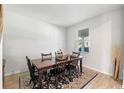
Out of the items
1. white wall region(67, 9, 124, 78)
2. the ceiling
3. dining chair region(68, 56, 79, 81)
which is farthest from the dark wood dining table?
the ceiling

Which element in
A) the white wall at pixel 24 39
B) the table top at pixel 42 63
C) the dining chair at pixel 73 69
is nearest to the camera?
the white wall at pixel 24 39

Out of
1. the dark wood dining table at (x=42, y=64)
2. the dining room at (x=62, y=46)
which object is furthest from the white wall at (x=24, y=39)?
the dark wood dining table at (x=42, y=64)

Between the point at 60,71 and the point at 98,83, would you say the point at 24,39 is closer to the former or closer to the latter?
the point at 60,71

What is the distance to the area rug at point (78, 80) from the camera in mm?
1583

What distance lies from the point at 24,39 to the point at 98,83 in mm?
1548

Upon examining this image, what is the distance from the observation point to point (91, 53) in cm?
173

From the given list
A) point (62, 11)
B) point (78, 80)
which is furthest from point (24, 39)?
point (78, 80)

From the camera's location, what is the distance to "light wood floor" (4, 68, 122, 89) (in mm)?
1562

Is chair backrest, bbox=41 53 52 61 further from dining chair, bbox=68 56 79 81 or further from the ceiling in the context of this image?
the ceiling

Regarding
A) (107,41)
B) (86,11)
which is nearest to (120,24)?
(107,41)

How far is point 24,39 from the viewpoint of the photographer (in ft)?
5.01

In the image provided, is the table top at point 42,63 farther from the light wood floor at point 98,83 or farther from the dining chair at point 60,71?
the light wood floor at point 98,83
